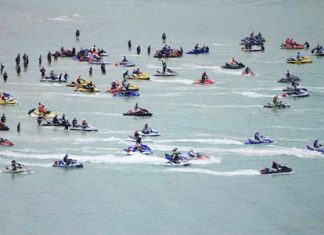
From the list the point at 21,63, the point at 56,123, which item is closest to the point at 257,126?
the point at 56,123

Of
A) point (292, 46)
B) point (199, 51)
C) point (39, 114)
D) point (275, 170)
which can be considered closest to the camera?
point (275, 170)

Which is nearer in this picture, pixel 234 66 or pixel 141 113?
pixel 141 113

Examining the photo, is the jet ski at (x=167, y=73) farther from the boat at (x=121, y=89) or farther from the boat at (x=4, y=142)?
the boat at (x=4, y=142)

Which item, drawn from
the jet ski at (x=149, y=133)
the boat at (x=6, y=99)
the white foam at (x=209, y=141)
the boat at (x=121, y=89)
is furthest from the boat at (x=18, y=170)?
the boat at (x=121, y=89)

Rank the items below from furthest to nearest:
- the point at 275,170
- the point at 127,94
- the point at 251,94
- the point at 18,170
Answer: the point at 251,94 → the point at 127,94 → the point at 275,170 → the point at 18,170

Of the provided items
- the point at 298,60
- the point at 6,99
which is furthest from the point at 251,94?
the point at 6,99

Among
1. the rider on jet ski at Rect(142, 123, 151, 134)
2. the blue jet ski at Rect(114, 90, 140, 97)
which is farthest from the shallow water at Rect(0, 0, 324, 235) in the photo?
the rider on jet ski at Rect(142, 123, 151, 134)

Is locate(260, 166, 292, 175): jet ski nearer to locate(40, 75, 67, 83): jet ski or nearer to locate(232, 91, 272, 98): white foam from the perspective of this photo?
locate(232, 91, 272, 98): white foam

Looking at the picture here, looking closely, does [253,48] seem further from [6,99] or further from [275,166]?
[275,166]
